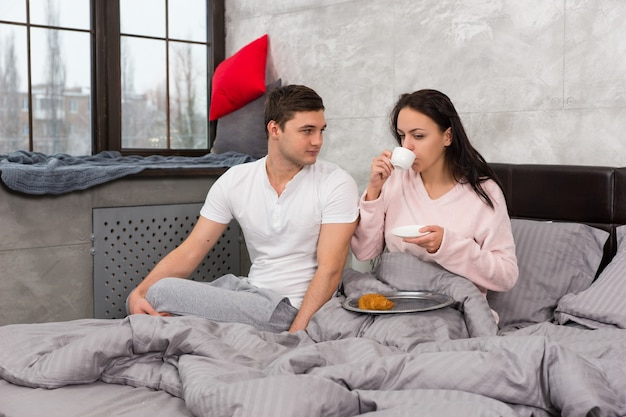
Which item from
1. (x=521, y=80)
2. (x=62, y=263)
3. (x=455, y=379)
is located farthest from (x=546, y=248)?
(x=62, y=263)

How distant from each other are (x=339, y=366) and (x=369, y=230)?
3.31ft

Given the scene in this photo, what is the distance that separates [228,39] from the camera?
403 centimetres

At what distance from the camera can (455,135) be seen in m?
2.43

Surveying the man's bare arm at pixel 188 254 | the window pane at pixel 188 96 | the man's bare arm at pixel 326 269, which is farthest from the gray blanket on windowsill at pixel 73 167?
the man's bare arm at pixel 326 269

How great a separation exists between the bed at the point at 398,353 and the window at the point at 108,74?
158 cm

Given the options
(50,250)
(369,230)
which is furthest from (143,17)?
(369,230)

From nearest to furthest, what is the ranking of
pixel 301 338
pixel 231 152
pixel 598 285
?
1. pixel 301 338
2. pixel 598 285
3. pixel 231 152

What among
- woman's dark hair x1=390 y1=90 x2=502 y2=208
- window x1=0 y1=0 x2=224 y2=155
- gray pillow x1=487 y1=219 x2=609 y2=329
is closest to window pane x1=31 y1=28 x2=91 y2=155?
window x1=0 y1=0 x2=224 y2=155

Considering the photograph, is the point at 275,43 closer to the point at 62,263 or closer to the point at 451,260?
the point at 62,263

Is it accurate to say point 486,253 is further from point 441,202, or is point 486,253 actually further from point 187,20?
point 187,20

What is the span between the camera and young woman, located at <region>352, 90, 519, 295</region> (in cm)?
226

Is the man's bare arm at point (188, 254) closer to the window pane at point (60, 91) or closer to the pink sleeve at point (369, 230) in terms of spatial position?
the pink sleeve at point (369, 230)

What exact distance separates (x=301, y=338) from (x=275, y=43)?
205 cm

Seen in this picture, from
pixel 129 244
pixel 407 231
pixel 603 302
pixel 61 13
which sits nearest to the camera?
pixel 407 231
